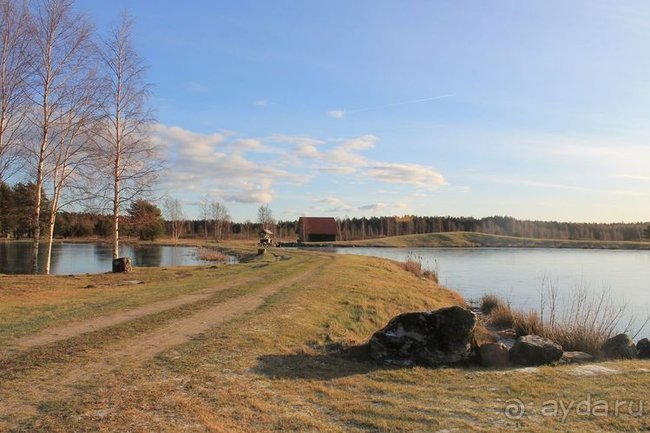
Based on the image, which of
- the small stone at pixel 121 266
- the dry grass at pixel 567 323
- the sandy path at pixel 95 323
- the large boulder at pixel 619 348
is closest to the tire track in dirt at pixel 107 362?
the sandy path at pixel 95 323

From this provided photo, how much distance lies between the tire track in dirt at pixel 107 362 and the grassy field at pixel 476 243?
79.1m

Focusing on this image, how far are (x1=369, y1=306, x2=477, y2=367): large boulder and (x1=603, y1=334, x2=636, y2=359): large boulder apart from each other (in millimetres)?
3721

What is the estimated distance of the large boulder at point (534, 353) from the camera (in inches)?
376

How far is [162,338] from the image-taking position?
30.7 feet

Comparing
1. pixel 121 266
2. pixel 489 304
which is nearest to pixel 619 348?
pixel 489 304

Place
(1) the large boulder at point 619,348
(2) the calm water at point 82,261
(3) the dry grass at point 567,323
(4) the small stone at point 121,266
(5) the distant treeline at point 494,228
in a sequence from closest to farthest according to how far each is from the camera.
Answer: (1) the large boulder at point 619,348 → (3) the dry grass at point 567,323 → (4) the small stone at point 121,266 → (2) the calm water at point 82,261 → (5) the distant treeline at point 494,228

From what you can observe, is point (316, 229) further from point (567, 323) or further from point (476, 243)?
point (567, 323)

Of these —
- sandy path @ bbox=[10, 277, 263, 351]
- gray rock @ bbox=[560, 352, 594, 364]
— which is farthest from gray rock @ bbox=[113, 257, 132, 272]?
gray rock @ bbox=[560, 352, 594, 364]

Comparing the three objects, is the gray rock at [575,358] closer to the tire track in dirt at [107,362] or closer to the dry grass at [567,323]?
the dry grass at [567,323]

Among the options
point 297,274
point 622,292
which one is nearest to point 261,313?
point 297,274

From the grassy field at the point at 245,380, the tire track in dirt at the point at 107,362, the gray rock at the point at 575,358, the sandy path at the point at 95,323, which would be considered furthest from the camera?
the gray rock at the point at 575,358

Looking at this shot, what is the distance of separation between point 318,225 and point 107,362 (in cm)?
9669

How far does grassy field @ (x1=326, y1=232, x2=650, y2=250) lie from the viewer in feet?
307

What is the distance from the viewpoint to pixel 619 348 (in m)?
11.1
